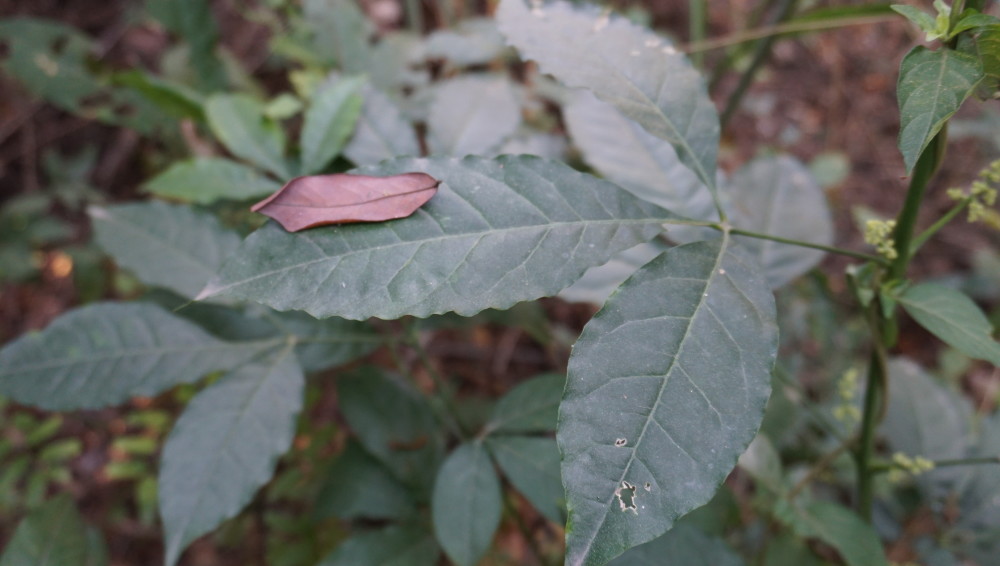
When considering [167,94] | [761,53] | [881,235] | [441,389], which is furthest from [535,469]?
[761,53]

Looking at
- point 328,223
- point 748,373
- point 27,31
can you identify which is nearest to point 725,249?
point 748,373

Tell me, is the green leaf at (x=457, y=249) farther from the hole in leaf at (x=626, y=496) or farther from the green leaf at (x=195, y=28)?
the green leaf at (x=195, y=28)

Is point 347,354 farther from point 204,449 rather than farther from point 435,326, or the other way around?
point 204,449

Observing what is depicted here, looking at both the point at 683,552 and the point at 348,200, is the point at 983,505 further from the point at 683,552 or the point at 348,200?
the point at 348,200

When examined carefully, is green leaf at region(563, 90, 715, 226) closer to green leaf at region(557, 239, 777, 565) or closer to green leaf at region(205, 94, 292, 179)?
green leaf at region(557, 239, 777, 565)

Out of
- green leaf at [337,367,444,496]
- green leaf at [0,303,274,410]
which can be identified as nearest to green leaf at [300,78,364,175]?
green leaf at [0,303,274,410]
